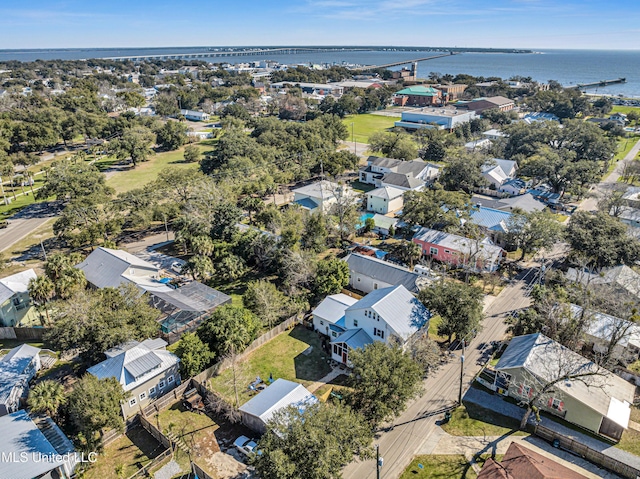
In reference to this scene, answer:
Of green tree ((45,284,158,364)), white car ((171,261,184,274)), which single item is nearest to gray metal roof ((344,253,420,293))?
white car ((171,261,184,274))

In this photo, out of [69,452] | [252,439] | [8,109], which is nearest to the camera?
[69,452]

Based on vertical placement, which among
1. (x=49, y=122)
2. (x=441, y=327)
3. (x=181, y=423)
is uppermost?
(x=49, y=122)

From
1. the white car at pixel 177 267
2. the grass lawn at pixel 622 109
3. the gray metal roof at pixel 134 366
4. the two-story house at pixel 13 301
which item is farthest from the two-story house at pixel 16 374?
the grass lawn at pixel 622 109

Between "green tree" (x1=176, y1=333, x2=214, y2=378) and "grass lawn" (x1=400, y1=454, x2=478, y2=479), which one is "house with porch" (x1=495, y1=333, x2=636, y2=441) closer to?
"grass lawn" (x1=400, y1=454, x2=478, y2=479)

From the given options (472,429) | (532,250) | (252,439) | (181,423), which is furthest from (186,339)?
(532,250)

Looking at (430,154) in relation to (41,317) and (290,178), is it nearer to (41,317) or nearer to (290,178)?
(290,178)

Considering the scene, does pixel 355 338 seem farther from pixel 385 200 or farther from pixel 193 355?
pixel 385 200

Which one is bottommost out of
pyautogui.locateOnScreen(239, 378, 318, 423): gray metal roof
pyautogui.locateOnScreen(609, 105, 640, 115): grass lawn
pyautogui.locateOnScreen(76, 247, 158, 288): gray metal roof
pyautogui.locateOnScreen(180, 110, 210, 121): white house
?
pyautogui.locateOnScreen(239, 378, 318, 423): gray metal roof
